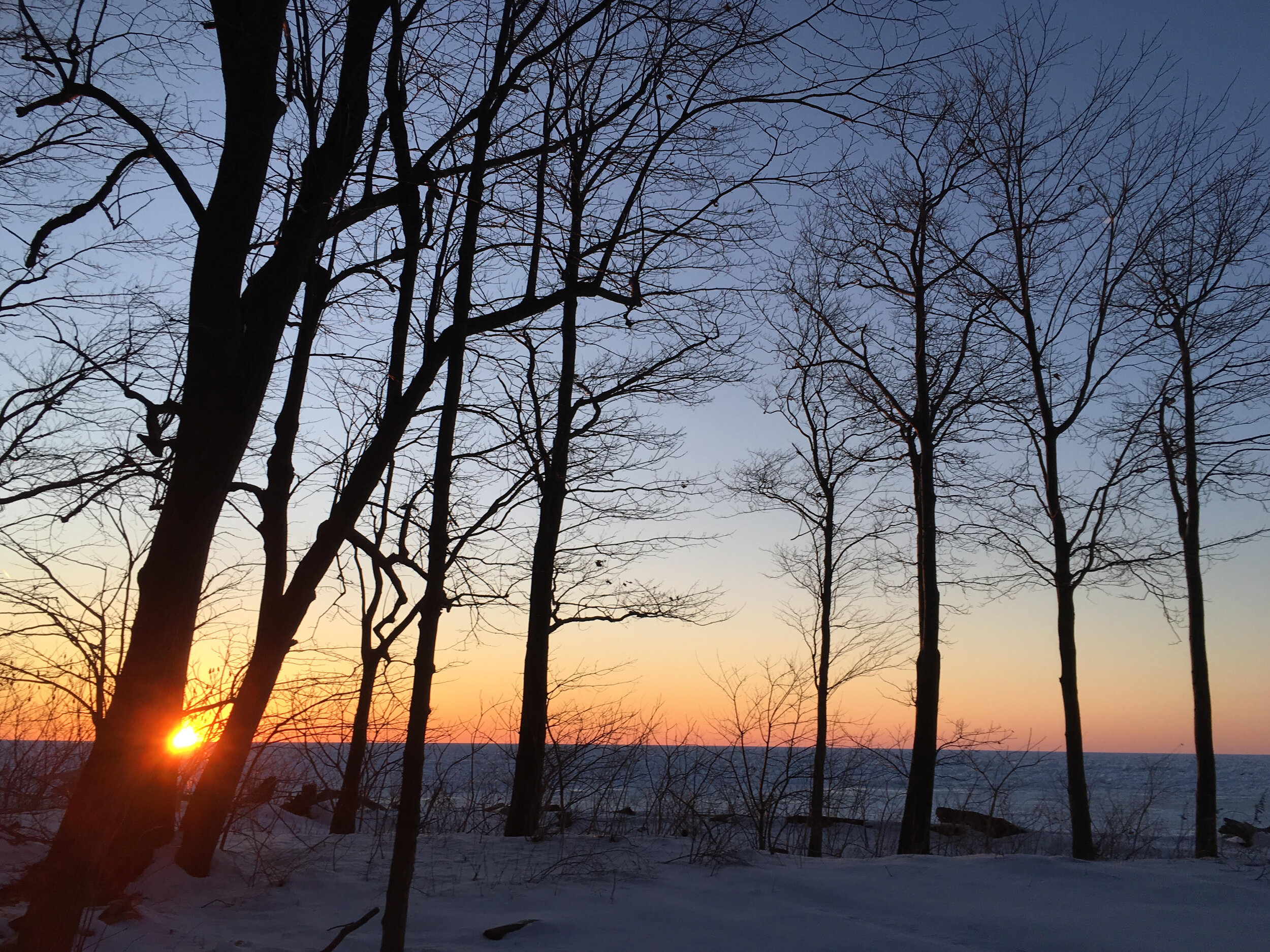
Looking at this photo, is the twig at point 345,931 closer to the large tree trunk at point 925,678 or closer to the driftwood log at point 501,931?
the driftwood log at point 501,931

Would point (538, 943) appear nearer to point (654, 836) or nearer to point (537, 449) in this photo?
point (654, 836)

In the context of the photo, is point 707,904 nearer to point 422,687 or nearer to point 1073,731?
point 422,687

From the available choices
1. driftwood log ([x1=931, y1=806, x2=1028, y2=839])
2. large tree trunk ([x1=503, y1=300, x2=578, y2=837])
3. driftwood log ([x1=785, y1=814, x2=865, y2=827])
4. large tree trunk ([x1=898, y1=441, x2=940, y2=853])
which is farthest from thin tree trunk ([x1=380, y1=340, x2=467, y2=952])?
driftwood log ([x1=931, y1=806, x2=1028, y2=839])

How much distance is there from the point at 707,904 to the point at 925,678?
7.06 meters

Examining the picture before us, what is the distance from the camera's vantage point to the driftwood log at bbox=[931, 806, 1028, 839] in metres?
14.2

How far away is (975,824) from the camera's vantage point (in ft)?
56.6

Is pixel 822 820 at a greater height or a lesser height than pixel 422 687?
lesser

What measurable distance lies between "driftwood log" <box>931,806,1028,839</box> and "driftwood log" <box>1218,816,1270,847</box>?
414 centimetres

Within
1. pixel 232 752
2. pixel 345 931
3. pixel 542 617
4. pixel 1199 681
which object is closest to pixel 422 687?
pixel 345 931

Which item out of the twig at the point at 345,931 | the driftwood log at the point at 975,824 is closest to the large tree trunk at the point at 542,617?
the twig at the point at 345,931

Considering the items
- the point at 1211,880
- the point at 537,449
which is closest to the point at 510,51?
the point at 537,449

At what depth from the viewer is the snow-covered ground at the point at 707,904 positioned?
16.5 ft

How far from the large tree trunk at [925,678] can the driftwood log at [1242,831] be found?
8.50 m

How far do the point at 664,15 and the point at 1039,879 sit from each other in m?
6.57
